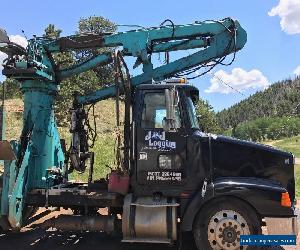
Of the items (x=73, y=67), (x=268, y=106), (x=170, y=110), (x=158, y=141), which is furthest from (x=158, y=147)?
(x=268, y=106)

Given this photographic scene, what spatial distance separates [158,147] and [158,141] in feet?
0.34

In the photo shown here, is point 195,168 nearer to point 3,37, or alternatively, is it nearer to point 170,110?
point 170,110

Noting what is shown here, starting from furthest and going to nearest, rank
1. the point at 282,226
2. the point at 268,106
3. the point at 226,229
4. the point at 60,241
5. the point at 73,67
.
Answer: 1. the point at 268,106
2. the point at 73,67
3. the point at 60,241
4. the point at 226,229
5. the point at 282,226

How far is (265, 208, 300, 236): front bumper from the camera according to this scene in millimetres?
6773

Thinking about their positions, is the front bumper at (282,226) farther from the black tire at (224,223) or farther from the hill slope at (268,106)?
the hill slope at (268,106)

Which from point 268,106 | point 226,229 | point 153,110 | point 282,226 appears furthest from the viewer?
point 268,106

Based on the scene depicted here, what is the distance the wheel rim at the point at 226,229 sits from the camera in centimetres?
685

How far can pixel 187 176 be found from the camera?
7355 millimetres

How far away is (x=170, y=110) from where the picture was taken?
6980 mm

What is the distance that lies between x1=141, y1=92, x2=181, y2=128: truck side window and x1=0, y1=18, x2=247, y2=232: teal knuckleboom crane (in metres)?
1.00

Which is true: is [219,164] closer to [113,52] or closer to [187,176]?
[187,176]

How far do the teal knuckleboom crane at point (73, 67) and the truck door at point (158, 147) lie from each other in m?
1.11

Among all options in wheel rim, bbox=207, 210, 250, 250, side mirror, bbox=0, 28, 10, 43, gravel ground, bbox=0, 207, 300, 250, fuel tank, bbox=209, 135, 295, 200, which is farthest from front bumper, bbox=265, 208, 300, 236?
side mirror, bbox=0, 28, 10, 43

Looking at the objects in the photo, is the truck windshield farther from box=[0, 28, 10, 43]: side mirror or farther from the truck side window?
box=[0, 28, 10, 43]: side mirror
